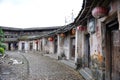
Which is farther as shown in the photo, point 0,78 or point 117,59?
point 0,78

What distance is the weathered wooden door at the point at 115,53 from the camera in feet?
18.0

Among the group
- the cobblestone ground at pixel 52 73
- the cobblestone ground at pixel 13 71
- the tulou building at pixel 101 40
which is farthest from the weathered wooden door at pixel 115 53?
the cobblestone ground at pixel 13 71

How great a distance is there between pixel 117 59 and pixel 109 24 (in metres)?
1.17

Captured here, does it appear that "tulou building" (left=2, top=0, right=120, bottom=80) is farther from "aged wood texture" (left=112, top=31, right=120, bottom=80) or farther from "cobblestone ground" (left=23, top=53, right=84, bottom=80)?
"cobblestone ground" (left=23, top=53, right=84, bottom=80)

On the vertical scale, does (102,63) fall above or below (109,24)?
below

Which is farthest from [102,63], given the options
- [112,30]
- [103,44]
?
[112,30]

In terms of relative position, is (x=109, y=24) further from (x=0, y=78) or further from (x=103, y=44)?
(x=0, y=78)

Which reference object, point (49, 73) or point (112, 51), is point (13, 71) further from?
point (112, 51)

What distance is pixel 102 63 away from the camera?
244 inches

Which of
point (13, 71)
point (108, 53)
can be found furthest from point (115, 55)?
point (13, 71)

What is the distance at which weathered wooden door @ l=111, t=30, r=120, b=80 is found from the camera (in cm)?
548

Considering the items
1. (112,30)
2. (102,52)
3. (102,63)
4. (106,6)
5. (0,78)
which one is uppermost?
(106,6)

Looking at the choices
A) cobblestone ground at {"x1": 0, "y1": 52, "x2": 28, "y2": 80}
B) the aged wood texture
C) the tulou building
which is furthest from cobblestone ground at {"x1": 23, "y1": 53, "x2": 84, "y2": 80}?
the aged wood texture

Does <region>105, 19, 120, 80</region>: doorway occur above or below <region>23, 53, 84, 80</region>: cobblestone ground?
above
